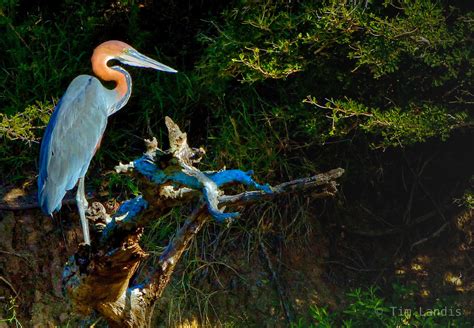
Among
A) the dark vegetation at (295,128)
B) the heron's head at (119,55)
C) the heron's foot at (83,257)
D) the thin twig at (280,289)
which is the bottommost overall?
the thin twig at (280,289)

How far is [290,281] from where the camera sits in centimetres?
510

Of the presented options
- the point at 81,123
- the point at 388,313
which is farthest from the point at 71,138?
the point at 388,313

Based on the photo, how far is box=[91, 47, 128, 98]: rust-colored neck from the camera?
437cm

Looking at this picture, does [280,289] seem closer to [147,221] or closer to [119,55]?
[119,55]

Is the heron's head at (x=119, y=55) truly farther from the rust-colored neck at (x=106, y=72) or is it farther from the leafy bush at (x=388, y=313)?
the leafy bush at (x=388, y=313)

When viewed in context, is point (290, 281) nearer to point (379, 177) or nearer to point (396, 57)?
point (379, 177)

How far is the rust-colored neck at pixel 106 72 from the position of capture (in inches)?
172

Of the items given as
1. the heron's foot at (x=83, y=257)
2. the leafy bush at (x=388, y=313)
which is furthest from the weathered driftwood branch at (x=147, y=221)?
the leafy bush at (x=388, y=313)

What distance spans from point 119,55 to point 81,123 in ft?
1.18

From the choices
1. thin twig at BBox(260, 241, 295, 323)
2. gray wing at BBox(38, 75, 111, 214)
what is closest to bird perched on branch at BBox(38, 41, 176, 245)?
gray wing at BBox(38, 75, 111, 214)

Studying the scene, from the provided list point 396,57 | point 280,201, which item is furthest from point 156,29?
point 396,57

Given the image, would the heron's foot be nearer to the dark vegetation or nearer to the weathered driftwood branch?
the weathered driftwood branch

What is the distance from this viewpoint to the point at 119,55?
14.4 ft

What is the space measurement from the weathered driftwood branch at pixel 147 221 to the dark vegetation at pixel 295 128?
1.31m
